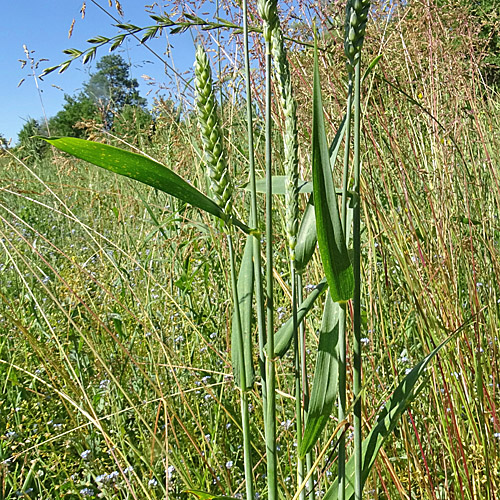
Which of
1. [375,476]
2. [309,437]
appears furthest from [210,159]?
[375,476]

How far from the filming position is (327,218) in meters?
0.47

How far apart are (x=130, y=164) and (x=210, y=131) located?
0.29 feet

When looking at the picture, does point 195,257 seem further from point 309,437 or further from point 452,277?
point 309,437

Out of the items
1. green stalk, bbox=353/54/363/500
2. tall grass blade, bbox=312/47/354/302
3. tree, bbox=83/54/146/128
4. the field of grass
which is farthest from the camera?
tree, bbox=83/54/146/128

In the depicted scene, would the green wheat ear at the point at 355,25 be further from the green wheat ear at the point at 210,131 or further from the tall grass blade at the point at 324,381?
the tall grass blade at the point at 324,381

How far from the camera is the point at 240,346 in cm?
56

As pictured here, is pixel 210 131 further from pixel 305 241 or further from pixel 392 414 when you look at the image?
pixel 392 414

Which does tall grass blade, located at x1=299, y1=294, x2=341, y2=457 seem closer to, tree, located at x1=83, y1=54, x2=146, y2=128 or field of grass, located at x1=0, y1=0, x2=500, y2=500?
field of grass, located at x1=0, y1=0, x2=500, y2=500

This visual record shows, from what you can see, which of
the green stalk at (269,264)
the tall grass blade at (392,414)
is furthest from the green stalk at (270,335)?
the tall grass blade at (392,414)

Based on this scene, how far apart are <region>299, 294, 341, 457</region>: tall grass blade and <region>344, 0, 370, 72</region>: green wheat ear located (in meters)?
0.28

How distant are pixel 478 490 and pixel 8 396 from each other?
1.21 m

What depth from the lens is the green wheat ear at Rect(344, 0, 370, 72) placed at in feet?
1.62

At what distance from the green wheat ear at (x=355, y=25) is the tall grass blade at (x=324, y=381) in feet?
0.92

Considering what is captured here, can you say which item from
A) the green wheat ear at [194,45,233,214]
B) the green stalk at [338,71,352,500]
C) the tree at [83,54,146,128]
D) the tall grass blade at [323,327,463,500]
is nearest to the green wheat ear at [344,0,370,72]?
the green stalk at [338,71,352,500]
